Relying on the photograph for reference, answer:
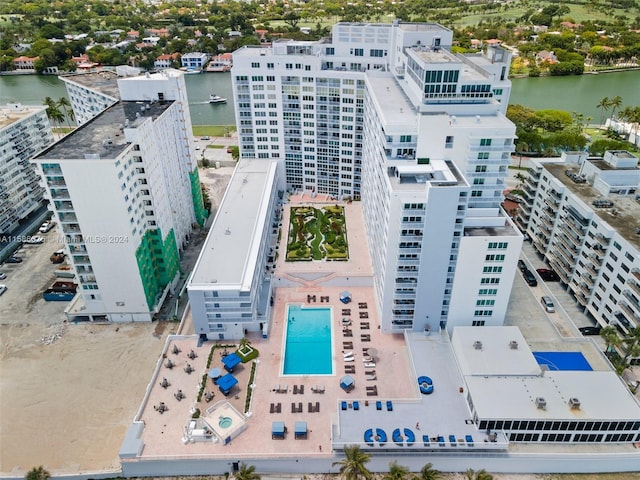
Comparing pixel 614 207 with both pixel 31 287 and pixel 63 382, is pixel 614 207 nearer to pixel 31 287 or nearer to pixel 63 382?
pixel 63 382

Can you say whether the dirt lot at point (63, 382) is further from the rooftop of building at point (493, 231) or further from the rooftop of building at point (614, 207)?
the rooftop of building at point (614, 207)

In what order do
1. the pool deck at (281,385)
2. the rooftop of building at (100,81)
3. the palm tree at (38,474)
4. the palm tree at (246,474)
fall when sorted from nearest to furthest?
the palm tree at (246,474), the palm tree at (38,474), the pool deck at (281,385), the rooftop of building at (100,81)

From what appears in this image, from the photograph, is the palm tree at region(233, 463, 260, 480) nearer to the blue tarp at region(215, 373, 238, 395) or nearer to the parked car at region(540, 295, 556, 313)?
the blue tarp at region(215, 373, 238, 395)

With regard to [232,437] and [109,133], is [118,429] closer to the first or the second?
[232,437]

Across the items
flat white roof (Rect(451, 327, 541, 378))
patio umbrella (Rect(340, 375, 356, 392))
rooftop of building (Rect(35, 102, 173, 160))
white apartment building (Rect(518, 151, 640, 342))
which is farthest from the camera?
white apartment building (Rect(518, 151, 640, 342))

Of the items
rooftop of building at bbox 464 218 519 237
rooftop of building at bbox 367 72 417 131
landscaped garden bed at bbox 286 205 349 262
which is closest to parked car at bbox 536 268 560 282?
rooftop of building at bbox 464 218 519 237

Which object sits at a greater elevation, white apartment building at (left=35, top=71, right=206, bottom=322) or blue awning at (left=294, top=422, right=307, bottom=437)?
white apartment building at (left=35, top=71, right=206, bottom=322)

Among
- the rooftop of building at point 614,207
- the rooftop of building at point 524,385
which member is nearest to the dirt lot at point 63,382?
the rooftop of building at point 524,385
